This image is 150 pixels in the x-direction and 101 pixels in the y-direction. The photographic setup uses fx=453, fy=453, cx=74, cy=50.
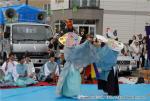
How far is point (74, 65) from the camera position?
11.0m

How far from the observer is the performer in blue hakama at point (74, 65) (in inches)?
422

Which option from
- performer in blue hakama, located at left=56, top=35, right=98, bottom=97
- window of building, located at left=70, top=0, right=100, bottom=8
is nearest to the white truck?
performer in blue hakama, located at left=56, top=35, right=98, bottom=97

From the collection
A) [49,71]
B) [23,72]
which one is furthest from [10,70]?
[49,71]

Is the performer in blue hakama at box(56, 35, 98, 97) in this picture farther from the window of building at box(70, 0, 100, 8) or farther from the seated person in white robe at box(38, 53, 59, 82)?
the window of building at box(70, 0, 100, 8)

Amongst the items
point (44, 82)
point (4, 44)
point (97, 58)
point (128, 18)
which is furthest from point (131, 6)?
point (97, 58)

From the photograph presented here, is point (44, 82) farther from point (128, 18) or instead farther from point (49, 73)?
point (128, 18)

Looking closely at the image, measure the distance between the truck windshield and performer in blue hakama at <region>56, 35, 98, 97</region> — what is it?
6.27 metres

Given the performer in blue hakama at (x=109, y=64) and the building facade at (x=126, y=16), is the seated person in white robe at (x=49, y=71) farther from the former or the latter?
the building facade at (x=126, y=16)

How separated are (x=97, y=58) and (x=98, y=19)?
19.8 metres

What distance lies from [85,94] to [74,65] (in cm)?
99

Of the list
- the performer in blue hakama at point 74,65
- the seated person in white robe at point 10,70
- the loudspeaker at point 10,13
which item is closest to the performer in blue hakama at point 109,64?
the performer in blue hakama at point 74,65

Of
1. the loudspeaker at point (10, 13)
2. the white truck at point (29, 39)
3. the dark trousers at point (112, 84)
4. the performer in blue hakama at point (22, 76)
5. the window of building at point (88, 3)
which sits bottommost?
the performer in blue hakama at point (22, 76)

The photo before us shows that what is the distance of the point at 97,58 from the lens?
36.2 ft

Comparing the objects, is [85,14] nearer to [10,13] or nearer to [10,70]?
[10,13]
